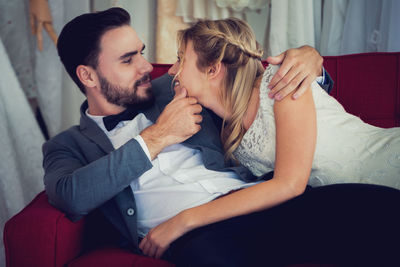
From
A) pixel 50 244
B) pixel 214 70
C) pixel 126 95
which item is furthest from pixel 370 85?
pixel 50 244

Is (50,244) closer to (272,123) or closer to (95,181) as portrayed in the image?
(95,181)

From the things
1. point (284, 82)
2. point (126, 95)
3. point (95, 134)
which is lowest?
point (95, 134)

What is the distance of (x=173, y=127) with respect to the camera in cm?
108

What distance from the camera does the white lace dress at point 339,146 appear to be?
100cm

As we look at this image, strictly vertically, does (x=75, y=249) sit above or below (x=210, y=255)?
below

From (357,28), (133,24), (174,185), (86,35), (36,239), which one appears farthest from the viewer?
(133,24)

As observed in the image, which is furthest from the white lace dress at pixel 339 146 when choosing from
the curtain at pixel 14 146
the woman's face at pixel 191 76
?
the curtain at pixel 14 146

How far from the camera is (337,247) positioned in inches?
30.9

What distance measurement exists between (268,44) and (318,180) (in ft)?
2.83

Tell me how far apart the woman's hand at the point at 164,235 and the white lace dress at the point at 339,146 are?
1.06 feet

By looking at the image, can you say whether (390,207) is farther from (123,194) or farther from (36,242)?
(36,242)

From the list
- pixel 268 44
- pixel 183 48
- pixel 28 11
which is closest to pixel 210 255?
pixel 183 48

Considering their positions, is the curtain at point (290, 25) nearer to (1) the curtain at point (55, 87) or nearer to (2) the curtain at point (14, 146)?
(1) the curtain at point (55, 87)

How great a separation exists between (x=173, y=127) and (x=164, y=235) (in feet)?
1.05
